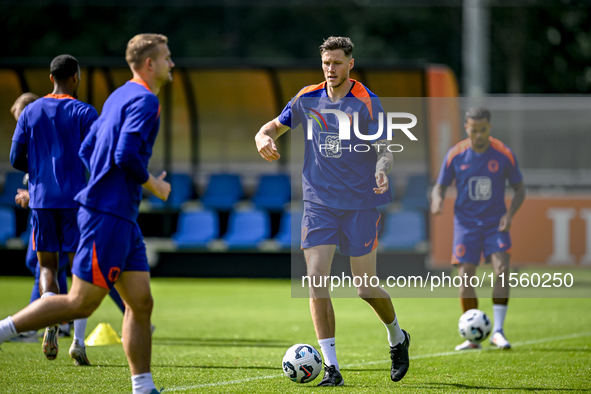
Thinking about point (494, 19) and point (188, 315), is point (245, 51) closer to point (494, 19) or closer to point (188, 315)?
point (494, 19)

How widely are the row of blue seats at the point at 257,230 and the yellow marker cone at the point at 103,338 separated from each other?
6.42 meters

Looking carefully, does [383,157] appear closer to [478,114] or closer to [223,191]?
[478,114]

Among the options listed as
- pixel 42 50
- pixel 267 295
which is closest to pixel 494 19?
pixel 42 50

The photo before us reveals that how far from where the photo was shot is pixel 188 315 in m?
9.43

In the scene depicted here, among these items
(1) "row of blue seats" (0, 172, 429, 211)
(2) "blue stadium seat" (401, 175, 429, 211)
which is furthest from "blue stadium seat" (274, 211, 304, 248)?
(2) "blue stadium seat" (401, 175, 429, 211)

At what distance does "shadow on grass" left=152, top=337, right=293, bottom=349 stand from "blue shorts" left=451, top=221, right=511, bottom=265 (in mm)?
1782

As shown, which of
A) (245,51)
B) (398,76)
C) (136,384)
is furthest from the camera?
(245,51)

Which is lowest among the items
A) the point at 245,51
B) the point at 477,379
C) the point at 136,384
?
the point at 477,379

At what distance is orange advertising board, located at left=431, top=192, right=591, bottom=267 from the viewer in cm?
1262

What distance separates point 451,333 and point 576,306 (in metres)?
3.17

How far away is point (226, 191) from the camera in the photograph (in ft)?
49.3

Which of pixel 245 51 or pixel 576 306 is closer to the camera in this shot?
pixel 576 306

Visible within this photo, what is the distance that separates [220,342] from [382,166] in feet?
9.82

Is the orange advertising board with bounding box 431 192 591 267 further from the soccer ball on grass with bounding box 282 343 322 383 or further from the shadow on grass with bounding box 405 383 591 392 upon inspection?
the soccer ball on grass with bounding box 282 343 322 383
